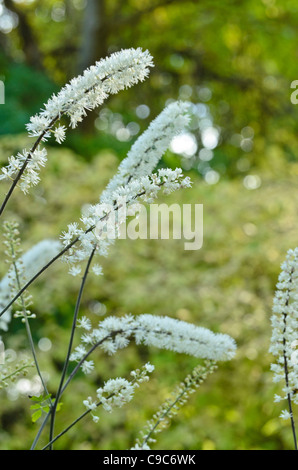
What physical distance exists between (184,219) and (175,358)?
91 cm

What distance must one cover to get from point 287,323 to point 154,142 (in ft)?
0.96

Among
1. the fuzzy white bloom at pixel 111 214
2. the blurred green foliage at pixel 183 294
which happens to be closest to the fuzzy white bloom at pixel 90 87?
the fuzzy white bloom at pixel 111 214

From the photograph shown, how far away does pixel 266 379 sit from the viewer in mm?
3209

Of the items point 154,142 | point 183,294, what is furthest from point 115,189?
point 183,294

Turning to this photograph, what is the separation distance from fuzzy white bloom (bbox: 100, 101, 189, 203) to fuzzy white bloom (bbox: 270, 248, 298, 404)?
0.70 feet

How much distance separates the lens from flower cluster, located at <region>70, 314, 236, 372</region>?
75 centimetres

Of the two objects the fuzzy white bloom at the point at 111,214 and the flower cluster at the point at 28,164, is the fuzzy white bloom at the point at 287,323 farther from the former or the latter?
the flower cluster at the point at 28,164

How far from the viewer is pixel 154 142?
75cm

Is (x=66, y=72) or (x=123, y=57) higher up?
(x=66, y=72)

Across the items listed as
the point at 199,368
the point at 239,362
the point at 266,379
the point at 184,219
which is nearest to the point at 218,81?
the point at 184,219

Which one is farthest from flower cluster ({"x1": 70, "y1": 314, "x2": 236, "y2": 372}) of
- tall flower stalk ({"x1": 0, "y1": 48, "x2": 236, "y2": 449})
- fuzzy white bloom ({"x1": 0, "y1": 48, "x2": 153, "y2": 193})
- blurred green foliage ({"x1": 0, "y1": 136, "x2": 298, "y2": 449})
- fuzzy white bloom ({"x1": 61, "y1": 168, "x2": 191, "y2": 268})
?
blurred green foliage ({"x1": 0, "y1": 136, "x2": 298, "y2": 449})
